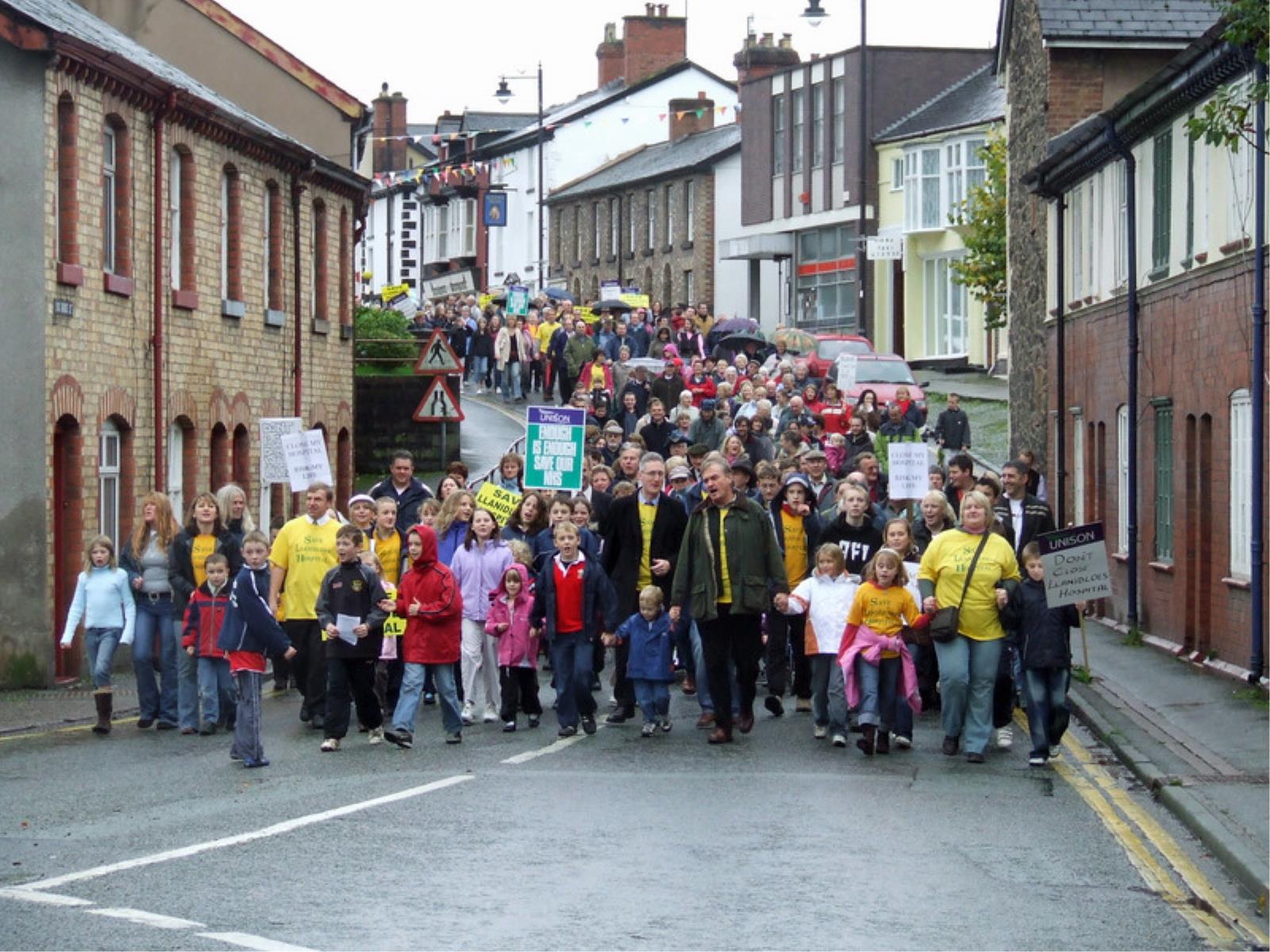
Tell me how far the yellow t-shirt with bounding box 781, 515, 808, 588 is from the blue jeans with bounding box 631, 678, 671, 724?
2165 millimetres

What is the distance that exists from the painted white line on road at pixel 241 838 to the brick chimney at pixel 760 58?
66273 millimetres

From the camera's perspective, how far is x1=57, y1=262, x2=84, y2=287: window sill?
78.5 ft

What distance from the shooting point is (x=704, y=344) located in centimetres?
5791

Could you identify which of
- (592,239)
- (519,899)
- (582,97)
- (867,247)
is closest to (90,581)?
(519,899)

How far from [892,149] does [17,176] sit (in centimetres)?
4607

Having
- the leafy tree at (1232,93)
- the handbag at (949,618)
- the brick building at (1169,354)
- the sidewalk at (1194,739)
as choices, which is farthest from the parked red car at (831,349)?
the leafy tree at (1232,93)

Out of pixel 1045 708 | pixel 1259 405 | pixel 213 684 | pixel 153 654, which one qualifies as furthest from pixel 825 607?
pixel 1259 405

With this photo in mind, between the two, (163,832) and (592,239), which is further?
(592,239)

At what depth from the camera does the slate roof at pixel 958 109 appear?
6238cm

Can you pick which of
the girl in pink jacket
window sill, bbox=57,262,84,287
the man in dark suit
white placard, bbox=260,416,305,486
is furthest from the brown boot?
white placard, bbox=260,416,305,486

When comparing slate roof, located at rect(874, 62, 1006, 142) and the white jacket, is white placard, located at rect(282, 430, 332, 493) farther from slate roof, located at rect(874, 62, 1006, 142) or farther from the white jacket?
slate roof, located at rect(874, 62, 1006, 142)

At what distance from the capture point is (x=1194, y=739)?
664 inches

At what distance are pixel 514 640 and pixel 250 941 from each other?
28.4 feet

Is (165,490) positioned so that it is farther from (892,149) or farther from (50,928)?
(892,149)
